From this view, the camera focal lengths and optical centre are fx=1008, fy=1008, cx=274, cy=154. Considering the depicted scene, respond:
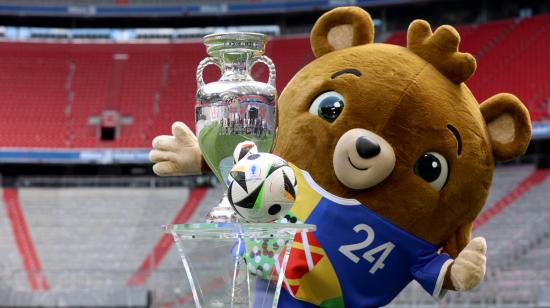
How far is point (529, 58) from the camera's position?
1725 centimetres

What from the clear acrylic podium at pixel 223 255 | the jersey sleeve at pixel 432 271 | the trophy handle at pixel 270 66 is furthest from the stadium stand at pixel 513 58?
the clear acrylic podium at pixel 223 255

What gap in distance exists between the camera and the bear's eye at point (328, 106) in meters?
4.25

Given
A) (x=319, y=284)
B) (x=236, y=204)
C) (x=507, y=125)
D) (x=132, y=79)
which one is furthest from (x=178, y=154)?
(x=132, y=79)

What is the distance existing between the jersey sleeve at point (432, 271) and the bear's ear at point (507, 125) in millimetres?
543

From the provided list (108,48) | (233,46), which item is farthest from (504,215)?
(233,46)

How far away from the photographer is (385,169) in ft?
13.4

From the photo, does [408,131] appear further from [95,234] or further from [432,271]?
[95,234]

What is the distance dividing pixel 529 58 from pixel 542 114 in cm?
195

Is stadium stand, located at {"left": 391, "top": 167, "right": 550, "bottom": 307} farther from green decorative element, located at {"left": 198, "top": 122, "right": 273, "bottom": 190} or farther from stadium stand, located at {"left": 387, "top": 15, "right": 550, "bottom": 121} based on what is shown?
green decorative element, located at {"left": 198, "top": 122, "right": 273, "bottom": 190}

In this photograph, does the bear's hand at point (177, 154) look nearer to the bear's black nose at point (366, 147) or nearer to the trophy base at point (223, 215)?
the bear's black nose at point (366, 147)

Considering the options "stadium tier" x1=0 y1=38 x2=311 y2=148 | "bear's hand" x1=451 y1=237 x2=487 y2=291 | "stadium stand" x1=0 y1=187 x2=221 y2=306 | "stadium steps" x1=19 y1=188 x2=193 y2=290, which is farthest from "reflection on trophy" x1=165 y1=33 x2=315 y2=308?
"stadium tier" x1=0 y1=38 x2=311 y2=148

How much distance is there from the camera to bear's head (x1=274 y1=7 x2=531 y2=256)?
13.8 ft

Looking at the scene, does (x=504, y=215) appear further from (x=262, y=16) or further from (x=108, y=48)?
(x=108, y=48)

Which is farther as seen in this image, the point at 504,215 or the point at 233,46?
the point at 504,215
